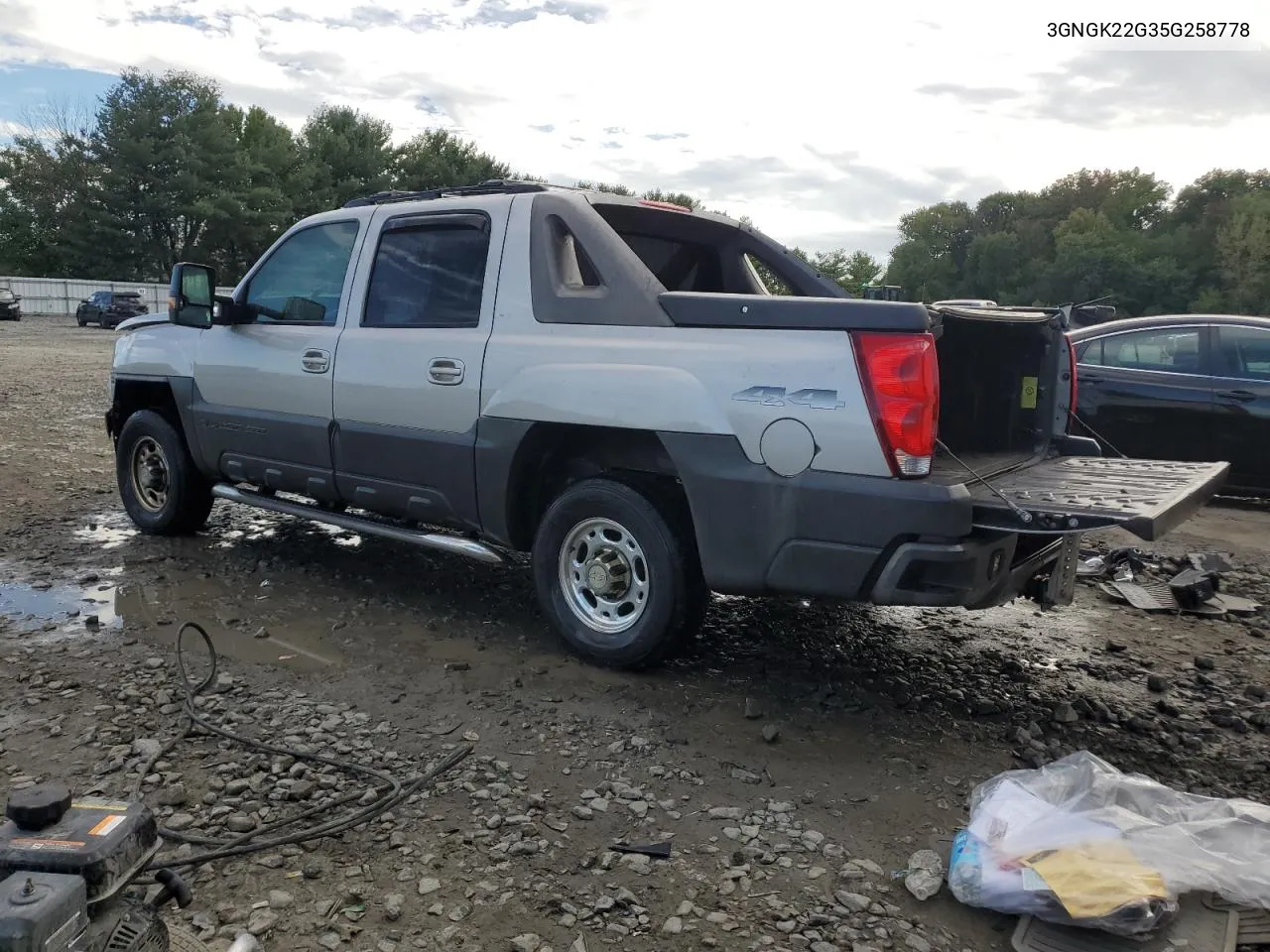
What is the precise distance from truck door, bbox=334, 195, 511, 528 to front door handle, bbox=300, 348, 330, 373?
12 cm

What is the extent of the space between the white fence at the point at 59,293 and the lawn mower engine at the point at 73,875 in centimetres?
4748

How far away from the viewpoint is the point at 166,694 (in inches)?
156

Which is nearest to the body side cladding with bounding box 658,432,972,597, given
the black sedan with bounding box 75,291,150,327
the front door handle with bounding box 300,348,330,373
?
the front door handle with bounding box 300,348,330,373

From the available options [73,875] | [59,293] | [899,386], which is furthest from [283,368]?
[59,293]

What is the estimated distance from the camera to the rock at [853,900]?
8.77ft

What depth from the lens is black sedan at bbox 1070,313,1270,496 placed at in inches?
294

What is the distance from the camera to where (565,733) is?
145 inches

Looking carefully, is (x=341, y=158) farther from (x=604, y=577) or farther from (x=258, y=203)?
(x=604, y=577)

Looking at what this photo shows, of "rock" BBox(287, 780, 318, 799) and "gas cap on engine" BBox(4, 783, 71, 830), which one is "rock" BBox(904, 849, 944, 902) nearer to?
"rock" BBox(287, 780, 318, 799)

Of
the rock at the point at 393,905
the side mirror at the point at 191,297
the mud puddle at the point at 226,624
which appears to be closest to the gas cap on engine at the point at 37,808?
the rock at the point at 393,905

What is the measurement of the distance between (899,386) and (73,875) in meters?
2.68

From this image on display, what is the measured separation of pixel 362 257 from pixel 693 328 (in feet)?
7.10

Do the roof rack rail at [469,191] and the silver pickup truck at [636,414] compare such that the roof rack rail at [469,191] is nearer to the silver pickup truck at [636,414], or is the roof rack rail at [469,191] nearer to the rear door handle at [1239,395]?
the silver pickup truck at [636,414]

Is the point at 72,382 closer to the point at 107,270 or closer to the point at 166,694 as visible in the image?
the point at 166,694
